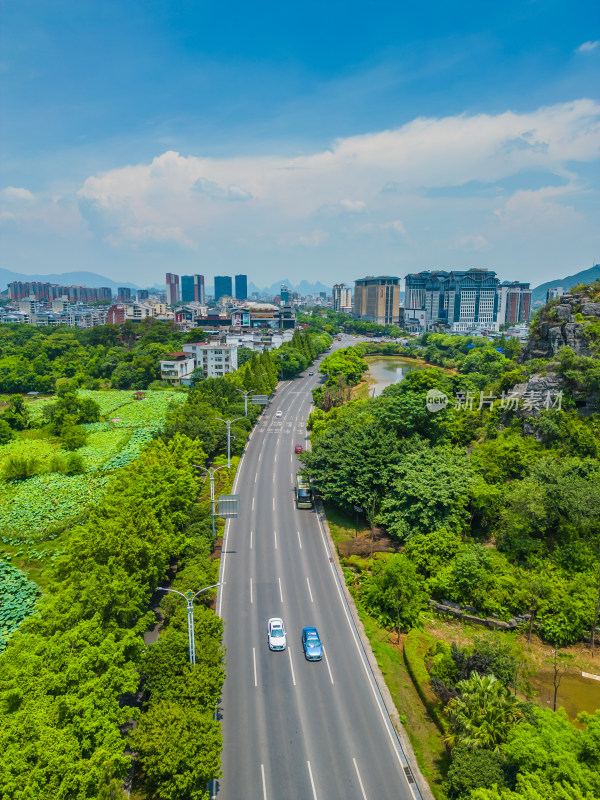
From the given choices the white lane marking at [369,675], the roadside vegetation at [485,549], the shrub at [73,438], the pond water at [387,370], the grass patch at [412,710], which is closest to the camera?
the roadside vegetation at [485,549]

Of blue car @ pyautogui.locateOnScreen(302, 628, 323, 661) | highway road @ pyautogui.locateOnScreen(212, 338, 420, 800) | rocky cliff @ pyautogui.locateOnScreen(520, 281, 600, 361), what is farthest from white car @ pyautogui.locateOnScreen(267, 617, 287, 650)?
rocky cliff @ pyautogui.locateOnScreen(520, 281, 600, 361)

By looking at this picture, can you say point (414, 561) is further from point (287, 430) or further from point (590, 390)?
point (287, 430)

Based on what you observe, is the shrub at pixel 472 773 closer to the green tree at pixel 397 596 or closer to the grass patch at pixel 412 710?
the grass patch at pixel 412 710

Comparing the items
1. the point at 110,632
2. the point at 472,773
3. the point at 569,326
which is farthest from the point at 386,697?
the point at 569,326

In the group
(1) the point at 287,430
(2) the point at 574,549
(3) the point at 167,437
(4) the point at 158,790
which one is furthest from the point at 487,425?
(4) the point at 158,790

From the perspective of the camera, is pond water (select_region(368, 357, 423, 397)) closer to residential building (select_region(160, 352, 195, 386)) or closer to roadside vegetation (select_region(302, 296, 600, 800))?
residential building (select_region(160, 352, 195, 386))

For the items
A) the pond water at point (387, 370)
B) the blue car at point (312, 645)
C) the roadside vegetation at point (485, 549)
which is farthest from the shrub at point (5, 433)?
the blue car at point (312, 645)

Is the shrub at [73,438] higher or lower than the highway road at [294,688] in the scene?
higher
